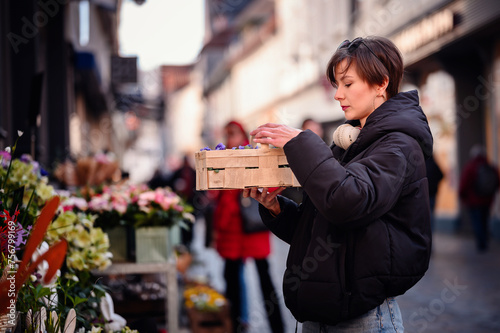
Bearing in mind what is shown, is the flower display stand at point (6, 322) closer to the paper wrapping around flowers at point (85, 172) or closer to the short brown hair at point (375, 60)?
the short brown hair at point (375, 60)

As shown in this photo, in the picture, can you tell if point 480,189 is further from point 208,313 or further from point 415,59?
point 208,313

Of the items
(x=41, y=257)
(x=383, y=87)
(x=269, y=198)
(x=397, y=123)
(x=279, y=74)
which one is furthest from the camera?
(x=279, y=74)

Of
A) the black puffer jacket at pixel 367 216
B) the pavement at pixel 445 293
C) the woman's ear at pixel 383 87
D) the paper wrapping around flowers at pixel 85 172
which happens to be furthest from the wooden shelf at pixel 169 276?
the woman's ear at pixel 383 87

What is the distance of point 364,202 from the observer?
76.0 inches

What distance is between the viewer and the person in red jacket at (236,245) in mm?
5480

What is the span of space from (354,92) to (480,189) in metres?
9.57

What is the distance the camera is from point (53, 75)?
774 cm

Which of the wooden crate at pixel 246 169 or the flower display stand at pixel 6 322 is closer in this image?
the flower display stand at pixel 6 322

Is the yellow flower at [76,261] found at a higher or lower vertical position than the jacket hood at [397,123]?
lower

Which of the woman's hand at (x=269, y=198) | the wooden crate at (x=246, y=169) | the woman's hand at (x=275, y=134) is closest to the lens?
the woman's hand at (x=275, y=134)

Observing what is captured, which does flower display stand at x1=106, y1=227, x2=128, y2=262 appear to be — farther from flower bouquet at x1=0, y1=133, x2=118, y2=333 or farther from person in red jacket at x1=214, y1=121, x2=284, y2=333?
person in red jacket at x1=214, y1=121, x2=284, y2=333

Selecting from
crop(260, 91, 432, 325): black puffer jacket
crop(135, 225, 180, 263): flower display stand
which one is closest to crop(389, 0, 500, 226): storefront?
crop(135, 225, 180, 263): flower display stand

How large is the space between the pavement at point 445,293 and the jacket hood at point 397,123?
3685 millimetres

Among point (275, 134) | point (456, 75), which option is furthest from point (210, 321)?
point (456, 75)
